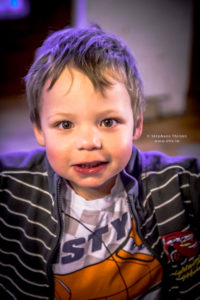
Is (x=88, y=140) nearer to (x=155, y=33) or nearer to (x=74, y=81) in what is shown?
(x=74, y=81)

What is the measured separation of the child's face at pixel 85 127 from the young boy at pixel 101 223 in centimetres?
2

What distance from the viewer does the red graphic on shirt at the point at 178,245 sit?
720 mm

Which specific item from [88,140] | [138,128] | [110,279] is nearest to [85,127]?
[88,140]

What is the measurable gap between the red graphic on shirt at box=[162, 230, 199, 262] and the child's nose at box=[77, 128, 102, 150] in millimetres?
345

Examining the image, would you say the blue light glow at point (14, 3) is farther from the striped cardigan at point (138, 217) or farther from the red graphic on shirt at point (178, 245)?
the red graphic on shirt at point (178, 245)

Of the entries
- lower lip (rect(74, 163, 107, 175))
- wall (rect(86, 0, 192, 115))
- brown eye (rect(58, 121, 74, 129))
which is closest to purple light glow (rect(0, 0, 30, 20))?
wall (rect(86, 0, 192, 115))

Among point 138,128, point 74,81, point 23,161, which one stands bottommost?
point 23,161

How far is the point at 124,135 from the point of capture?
610 mm

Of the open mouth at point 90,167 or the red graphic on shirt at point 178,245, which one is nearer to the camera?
the open mouth at point 90,167

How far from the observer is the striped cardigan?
0.72 m

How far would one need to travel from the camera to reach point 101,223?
727 mm

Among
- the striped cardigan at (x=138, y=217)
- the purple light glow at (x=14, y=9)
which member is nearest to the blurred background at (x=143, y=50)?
the purple light glow at (x=14, y=9)

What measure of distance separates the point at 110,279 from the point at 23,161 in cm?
39

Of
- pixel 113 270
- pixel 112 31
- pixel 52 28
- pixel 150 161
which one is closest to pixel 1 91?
pixel 52 28
